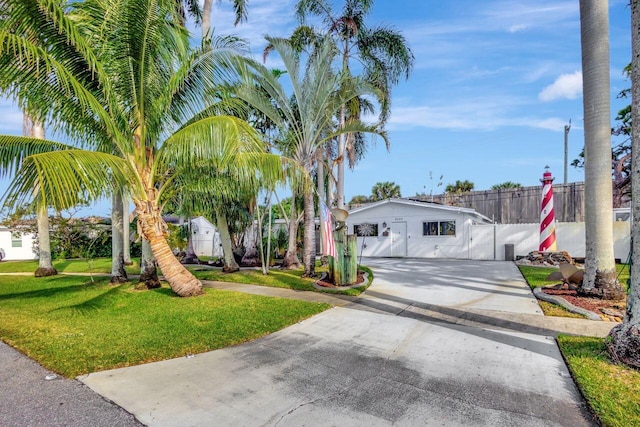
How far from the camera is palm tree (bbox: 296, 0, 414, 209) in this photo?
47.4ft

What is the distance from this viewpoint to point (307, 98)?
10.6 meters

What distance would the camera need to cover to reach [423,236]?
19578mm

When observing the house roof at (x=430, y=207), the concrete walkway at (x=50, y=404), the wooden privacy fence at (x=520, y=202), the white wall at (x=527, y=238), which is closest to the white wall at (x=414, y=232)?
the house roof at (x=430, y=207)

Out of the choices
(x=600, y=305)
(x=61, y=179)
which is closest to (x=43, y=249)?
(x=61, y=179)

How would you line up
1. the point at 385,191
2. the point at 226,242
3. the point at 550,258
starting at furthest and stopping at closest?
the point at 385,191 → the point at 550,258 → the point at 226,242

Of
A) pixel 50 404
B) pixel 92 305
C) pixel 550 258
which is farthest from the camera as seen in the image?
pixel 550 258

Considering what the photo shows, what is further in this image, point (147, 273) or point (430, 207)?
point (430, 207)


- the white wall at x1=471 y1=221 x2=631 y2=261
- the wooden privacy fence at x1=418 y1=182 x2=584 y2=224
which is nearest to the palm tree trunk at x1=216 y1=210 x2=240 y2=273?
the white wall at x1=471 y1=221 x2=631 y2=261

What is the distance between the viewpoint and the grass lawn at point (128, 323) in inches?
184

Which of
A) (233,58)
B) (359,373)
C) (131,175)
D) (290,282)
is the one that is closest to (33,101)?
(131,175)

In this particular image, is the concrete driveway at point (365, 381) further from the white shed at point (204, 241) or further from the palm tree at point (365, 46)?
the white shed at point (204, 241)

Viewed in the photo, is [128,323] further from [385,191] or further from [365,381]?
[385,191]

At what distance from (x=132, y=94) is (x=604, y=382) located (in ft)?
29.9

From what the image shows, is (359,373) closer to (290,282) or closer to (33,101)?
(290,282)
